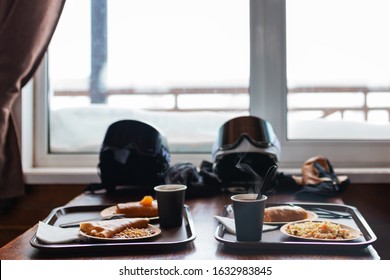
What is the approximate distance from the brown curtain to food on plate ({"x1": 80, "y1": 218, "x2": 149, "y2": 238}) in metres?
0.74

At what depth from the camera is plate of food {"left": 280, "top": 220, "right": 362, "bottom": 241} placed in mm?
834

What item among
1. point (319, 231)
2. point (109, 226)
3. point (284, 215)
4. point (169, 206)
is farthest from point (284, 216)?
point (109, 226)

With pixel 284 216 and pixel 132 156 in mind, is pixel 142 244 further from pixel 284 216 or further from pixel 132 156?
pixel 132 156

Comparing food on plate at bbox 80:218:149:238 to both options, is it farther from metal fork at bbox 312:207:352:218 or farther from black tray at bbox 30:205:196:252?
metal fork at bbox 312:207:352:218

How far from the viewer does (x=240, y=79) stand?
176 centimetres

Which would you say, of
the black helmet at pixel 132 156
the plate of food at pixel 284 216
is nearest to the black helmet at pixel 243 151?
the black helmet at pixel 132 156

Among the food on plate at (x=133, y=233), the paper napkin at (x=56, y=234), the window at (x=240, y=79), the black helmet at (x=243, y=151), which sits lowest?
the food on plate at (x=133, y=233)

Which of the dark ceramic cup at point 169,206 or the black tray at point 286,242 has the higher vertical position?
the dark ceramic cup at point 169,206

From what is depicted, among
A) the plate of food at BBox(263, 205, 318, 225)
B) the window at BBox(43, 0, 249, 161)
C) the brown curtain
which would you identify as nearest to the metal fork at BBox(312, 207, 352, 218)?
the plate of food at BBox(263, 205, 318, 225)

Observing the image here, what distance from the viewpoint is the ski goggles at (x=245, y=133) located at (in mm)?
1350

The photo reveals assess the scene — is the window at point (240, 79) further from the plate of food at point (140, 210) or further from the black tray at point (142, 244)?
the black tray at point (142, 244)

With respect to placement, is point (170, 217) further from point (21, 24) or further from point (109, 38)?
point (109, 38)

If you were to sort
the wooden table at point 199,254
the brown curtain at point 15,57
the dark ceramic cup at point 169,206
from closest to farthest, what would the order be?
the wooden table at point 199,254
the dark ceramic cup at point 169,206
the brown curtain at point 15,57

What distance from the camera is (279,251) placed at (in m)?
0.80
